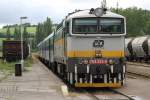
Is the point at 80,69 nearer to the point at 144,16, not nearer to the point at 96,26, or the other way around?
the point at 96,26

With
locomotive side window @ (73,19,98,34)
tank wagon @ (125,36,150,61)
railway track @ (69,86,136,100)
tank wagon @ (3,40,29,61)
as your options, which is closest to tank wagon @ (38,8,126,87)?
locomotive side window @ (73,19,98,34)

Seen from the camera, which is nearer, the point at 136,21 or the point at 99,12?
the point at 99,12

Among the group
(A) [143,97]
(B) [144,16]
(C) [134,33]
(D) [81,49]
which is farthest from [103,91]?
(B) [144,16]

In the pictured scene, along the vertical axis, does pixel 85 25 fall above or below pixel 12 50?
above

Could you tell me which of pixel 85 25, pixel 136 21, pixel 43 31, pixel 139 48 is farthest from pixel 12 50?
pixel 43 31

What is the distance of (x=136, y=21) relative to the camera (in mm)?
131500

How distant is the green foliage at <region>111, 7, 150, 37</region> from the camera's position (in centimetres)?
12656

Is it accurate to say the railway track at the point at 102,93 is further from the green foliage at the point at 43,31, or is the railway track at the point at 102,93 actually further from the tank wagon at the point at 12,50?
the green foliage at the point at 43,31

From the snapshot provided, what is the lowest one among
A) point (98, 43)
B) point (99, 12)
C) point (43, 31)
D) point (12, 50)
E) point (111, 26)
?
point (12, 50)

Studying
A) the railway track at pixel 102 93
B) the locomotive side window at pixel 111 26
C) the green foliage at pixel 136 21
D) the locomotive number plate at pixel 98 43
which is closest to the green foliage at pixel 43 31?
the green foliage at pixel 136 21

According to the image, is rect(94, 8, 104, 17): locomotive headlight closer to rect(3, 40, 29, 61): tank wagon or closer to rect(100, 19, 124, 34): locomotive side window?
rect(100, 19, 124, 34): locomotive side window

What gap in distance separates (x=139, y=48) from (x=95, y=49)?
39581mm

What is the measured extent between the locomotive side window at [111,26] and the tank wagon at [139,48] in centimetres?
3390

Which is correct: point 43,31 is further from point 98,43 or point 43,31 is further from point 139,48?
point 98,43
